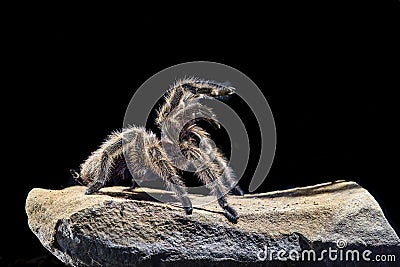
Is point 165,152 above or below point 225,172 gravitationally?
above

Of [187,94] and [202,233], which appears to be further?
[187,94]

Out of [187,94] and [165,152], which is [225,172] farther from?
[187,94]

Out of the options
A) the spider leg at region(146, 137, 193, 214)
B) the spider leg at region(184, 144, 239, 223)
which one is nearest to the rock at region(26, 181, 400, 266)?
the spider leg at region(184, 144, 239, 223)

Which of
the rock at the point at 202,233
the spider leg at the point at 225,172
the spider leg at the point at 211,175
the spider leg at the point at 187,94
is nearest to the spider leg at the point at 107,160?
the rock at the point at 202,233

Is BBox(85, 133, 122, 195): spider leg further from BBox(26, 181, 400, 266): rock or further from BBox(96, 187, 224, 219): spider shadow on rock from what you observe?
BBox(26, 181, 400, 266): rock

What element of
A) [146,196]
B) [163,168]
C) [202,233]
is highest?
[163,168]

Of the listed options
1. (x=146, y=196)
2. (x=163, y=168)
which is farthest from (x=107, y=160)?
(x=163, y=168)
